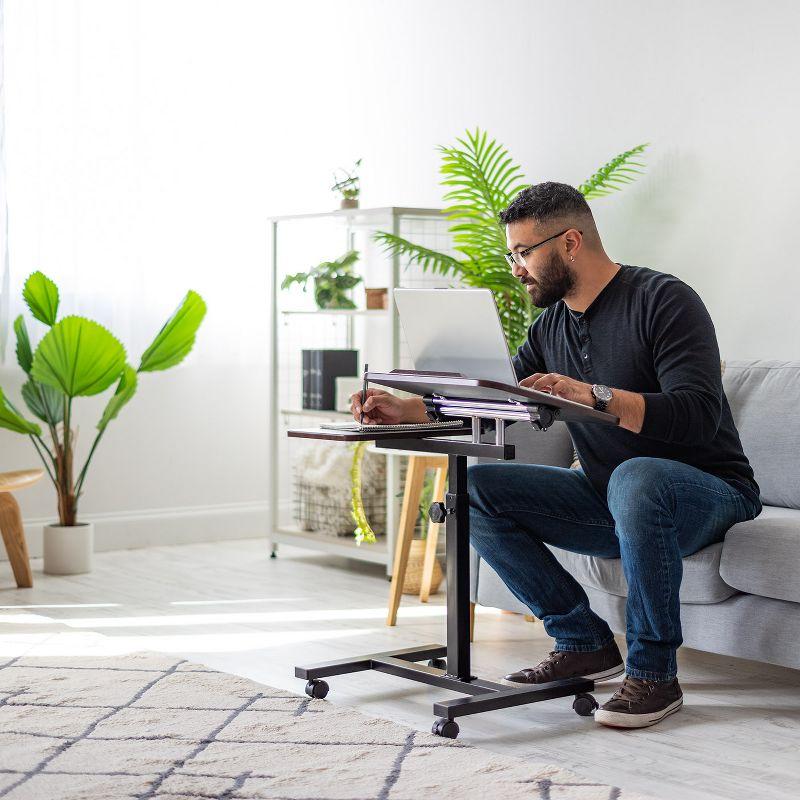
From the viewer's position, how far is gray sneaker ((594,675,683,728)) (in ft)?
8.01

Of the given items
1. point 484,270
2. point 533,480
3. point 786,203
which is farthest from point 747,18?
point 533,480

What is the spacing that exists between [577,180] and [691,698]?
1.97 meters

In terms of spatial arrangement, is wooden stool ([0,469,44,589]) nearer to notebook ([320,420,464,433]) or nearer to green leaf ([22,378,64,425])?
green leaf ([22,378,64,425])

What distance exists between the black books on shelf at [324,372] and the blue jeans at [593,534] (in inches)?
71.2

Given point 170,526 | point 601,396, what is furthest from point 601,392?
point 170,526

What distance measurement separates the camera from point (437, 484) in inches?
147

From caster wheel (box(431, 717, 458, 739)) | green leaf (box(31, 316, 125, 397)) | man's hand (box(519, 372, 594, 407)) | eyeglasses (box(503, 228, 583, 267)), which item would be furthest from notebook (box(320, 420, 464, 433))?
green leaf (box(31, 316, 125, 397))

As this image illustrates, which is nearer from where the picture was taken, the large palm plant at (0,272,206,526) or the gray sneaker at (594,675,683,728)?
the gray sneaker at (594,675,683,728)

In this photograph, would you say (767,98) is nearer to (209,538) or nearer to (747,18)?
(747,18)

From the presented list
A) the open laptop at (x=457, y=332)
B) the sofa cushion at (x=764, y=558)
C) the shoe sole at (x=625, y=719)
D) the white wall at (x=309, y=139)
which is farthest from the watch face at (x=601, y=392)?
the white wall at (x=309, y=139)

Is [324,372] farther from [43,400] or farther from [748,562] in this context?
[748,562]

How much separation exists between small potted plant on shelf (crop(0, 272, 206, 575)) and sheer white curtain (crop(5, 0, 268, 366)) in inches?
15.3

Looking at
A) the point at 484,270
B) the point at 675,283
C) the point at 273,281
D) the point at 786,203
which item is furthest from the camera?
the point at 273,281

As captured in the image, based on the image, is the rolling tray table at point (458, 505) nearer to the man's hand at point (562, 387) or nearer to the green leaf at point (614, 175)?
the man's hand at point (562, 387)
